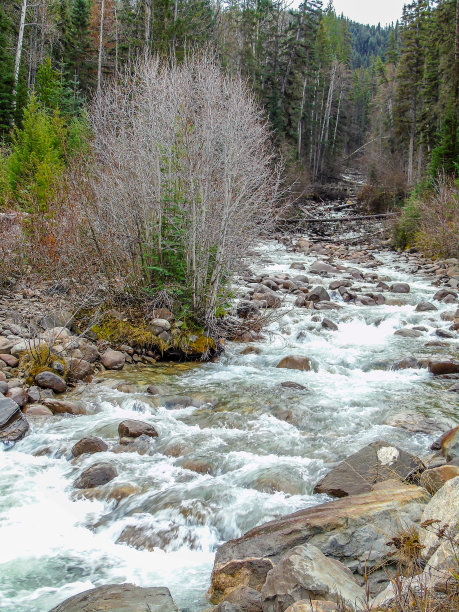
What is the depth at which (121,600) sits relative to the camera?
3.14m

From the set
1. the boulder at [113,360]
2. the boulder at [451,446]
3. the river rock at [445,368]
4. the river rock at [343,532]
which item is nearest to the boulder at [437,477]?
the river rock at [343,532]

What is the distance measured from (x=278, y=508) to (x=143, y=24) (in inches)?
1180

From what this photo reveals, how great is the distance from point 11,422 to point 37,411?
0.56 meters

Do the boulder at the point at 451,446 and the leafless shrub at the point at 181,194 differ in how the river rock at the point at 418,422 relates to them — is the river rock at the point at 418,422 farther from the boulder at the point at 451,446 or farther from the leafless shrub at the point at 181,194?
the leafless shrub at the point at 181,194

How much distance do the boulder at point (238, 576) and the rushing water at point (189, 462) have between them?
13 cm

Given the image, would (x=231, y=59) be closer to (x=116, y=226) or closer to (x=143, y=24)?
(x=143, y=24)

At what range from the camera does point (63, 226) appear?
10.2 metres

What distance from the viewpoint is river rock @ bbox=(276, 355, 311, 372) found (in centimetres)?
903

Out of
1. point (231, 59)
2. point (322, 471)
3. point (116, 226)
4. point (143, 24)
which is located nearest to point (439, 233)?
point (116, 226)

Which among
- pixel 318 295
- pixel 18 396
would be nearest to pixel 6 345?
pixel 18 396

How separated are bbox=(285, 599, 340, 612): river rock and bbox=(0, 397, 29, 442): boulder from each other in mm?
4184

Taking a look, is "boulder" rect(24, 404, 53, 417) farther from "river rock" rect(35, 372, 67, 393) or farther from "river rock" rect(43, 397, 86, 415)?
"river rock" rect(35, 372, 67, 393)

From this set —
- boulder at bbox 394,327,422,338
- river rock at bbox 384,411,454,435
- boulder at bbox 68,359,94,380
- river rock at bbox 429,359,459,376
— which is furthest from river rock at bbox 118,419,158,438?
boulder at bbox 394,327,422,338

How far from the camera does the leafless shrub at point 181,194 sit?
9.18m
